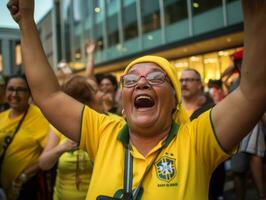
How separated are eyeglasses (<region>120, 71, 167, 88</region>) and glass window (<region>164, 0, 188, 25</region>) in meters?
13.7

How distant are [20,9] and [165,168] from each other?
3.43 feet

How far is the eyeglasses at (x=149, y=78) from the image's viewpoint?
6.51 feet

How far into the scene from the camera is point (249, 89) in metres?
1.68

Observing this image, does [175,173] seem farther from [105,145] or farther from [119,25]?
[119,25]

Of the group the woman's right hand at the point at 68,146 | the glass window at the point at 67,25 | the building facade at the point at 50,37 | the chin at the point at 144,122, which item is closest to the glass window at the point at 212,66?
the woman's right hand at the point at 68,146

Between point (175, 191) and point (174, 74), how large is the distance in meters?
0.61

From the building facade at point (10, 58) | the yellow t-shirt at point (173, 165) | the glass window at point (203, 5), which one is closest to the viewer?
the yellow t-shirt at point (173, 165)

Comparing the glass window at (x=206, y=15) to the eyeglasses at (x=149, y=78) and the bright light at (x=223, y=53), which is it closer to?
the bright light at (x=223, y=53)

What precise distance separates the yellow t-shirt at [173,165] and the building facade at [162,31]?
10.6 meters

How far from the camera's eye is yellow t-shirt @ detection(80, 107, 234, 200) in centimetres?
181

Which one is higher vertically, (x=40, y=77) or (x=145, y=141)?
(x=40, y=77)

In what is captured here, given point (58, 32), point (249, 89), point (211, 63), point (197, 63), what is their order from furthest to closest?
point (58, 32) → point (197, 63) → point (211, 63) → point (249, 89)

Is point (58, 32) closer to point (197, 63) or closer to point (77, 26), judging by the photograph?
point (77, 26)

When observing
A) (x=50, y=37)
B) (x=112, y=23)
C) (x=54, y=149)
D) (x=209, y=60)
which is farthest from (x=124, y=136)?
(x=50, y=37)
